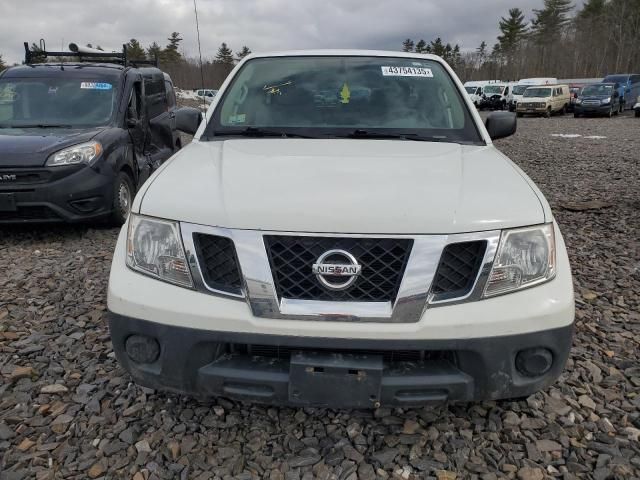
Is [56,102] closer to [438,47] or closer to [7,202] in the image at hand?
[7,202]

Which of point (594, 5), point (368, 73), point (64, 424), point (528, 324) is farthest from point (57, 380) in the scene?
point (594, 5)

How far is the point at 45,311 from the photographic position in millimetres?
3414

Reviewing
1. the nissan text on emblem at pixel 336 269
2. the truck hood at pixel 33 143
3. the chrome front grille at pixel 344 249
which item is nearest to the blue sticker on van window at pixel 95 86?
the truck hood at pixel 33 143

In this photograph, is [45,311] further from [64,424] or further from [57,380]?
[64,424]

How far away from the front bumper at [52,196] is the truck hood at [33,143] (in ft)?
0.30

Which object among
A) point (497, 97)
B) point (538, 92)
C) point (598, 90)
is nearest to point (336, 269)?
point (598, 90)

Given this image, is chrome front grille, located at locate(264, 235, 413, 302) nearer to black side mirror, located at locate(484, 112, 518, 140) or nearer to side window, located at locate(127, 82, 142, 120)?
black side mirror, located at locate(484, 112, 518, 140)

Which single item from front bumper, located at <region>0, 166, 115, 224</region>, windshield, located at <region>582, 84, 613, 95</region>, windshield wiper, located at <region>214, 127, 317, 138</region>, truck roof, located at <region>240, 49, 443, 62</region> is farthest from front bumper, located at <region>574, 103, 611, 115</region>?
windshield wiper, located at <region>214, 127, 317, 138</region>

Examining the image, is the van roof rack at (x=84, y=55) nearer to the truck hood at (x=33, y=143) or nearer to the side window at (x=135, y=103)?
the side window at (x=135, y=103)

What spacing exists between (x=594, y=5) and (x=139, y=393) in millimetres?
74754

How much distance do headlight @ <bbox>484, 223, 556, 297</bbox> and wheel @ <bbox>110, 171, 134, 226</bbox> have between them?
4336 mm

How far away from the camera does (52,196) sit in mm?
4656

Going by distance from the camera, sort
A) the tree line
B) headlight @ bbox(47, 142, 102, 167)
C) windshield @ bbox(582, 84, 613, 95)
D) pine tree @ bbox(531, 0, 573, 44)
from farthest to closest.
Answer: pine tree @ bbox(531, 0, 573, 44) → the tree line → windshield @ bbox(582, 84, 613, 95) → headlight @ bbox(47, 142, 102, 167)

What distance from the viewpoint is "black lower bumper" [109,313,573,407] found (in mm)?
1757
